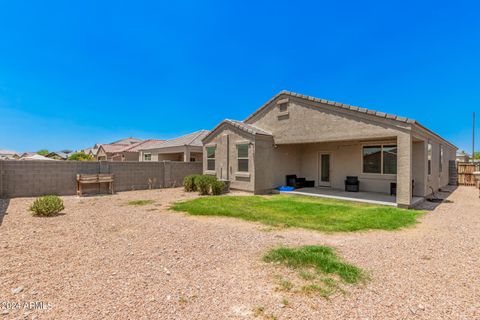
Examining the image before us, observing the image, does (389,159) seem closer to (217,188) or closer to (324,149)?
(324,149)

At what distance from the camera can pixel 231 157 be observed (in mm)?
13875

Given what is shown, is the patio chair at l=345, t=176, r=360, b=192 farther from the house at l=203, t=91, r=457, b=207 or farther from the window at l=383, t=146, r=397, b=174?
the window at l=383, t=146, r=397, b=174

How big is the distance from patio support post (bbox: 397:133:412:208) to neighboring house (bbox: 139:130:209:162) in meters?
14.1

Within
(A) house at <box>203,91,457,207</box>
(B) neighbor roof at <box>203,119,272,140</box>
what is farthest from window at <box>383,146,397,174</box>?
(B) neighbor roof at <box>203,119,272,140</box>

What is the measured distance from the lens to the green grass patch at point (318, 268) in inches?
127

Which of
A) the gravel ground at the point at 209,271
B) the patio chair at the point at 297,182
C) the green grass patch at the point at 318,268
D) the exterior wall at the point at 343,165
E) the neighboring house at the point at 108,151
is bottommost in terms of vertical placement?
the gravel ground at the point at 209,271

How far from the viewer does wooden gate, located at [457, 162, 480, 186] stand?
723 inches

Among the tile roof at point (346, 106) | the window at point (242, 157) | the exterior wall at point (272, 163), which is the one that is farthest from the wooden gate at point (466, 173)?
the window at point (242, 157)

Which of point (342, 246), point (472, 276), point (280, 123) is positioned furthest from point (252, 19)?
point (472, 276)

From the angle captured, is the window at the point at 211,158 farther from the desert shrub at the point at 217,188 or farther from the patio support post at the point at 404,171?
the patio support post at the point at 404,171

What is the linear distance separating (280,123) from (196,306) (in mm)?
11423

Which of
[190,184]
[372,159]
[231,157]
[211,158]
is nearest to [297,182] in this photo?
[372,159]

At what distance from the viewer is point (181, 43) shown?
672 inches

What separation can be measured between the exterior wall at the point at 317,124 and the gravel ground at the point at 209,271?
14.0 ft
